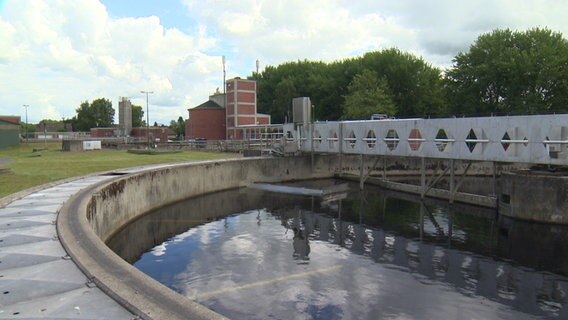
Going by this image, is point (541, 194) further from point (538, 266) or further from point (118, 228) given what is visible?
point (118, 228)

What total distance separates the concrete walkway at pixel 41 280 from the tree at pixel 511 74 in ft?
189

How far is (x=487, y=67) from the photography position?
61781mm

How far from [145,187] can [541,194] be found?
67.5 ft

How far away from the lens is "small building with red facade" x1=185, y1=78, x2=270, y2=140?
80.5 metres

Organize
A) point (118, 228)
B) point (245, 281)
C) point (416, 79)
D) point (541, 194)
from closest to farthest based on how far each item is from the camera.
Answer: point (245, 281) < point (118, 228) < point (541, 194) < point (416, 79)

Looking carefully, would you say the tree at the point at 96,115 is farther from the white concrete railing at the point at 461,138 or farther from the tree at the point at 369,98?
the white concrete railing at the point at 461,138

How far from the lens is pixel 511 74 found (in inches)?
2351

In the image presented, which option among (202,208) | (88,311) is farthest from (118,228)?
(88,311)

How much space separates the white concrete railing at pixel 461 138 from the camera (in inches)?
837

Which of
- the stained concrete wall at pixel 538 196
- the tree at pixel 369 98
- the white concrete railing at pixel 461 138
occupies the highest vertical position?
the tree at pixel 369 98

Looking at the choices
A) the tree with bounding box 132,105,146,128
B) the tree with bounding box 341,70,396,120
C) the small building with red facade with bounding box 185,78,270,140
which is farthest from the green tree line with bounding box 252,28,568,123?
the tree with bounding box 132,105,146,128

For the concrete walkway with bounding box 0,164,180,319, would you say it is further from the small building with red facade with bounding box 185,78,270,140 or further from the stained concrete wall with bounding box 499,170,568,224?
the small building with red facade with bounding box 185,78,270,140

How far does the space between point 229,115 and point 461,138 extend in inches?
2388

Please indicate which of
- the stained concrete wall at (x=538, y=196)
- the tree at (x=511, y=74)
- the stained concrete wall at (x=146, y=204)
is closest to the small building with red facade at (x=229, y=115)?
the tree at (x=511, y=74)
